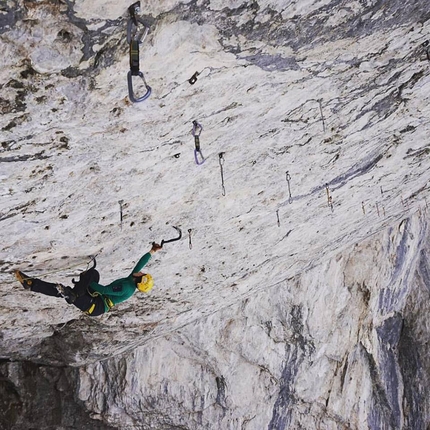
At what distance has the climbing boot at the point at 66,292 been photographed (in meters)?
5.92

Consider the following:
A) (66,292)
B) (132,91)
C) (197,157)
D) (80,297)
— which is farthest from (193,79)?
(80,297)

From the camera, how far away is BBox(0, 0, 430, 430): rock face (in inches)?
157

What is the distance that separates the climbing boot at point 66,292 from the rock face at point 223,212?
2.23ft

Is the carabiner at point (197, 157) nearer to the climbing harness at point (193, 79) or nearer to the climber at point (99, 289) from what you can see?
the climbing harness at point (193, 79)

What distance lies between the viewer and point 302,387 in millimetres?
11914

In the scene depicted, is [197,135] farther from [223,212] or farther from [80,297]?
[80,297]

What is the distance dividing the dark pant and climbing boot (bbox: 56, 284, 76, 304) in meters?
0.04

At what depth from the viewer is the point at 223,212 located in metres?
7.29

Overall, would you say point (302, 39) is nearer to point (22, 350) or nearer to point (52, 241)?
point (52, 241)

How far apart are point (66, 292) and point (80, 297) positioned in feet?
1.30

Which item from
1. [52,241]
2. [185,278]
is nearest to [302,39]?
[52,241]

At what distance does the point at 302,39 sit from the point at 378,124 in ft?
8.39

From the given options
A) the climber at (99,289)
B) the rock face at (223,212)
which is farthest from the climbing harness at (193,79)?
the climber at (99,289)

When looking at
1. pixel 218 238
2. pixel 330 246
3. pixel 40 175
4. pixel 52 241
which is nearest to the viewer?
pixel 40 175
